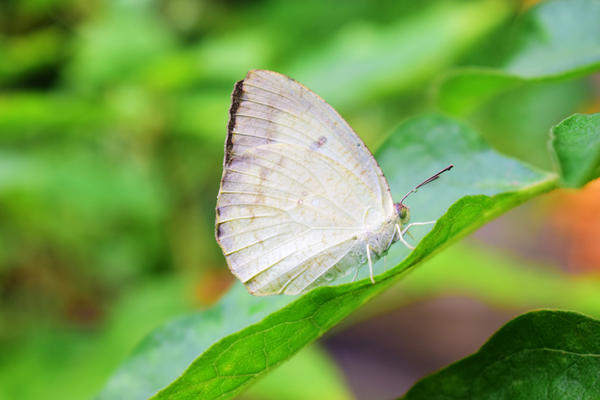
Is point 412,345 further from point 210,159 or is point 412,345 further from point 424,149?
point 424,149

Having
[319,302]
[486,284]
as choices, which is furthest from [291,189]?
[486,284]

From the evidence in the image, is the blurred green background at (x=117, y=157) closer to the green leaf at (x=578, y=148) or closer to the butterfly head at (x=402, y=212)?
the butterfly head at (x=402, y=212)

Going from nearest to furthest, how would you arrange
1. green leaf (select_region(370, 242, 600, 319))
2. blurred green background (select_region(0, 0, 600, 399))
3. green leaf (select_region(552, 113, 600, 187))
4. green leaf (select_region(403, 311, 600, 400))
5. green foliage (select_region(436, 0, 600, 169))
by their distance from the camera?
green leaf (select_region(552, 113, 600, 187)) < green leaf (select_region(403, 311, 600, 400)) < green foliage (select_region(436, 0, 600, 169)) < blurred green background (select_region(0, 0, 600, 399)) < green leaf (select_region(370, 242, 600, 319))

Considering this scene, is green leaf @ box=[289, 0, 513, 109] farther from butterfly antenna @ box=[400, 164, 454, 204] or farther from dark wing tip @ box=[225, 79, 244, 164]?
butterfly antenna @ box=[400, 164, 454, 204]

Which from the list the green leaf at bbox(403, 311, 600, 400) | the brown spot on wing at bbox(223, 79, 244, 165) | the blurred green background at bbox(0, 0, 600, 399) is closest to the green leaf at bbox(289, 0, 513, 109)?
the blurred green background at bbox(0, 0, 600, 399)

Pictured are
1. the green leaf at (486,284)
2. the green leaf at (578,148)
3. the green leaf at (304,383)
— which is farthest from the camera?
the green leaf at (486,284)

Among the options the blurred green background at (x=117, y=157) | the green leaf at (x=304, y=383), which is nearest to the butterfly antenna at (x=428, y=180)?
the green leaf at (x=304, y=383)

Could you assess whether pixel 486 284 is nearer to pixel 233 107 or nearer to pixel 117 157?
pixel 117 157
